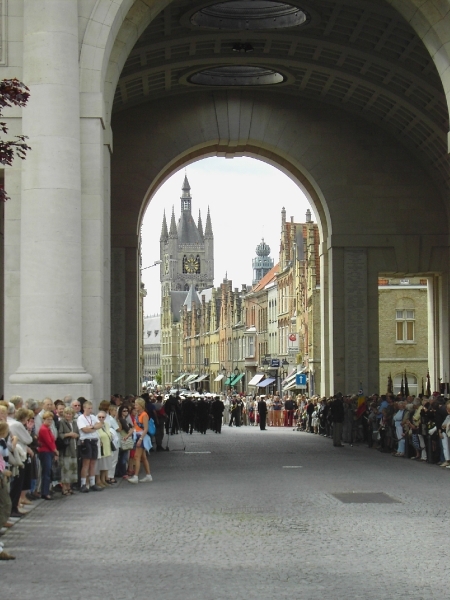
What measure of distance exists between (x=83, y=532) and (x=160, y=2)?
59.0ft

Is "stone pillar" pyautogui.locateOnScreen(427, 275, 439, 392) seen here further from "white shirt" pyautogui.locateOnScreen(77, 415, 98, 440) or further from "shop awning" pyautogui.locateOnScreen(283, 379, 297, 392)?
"shop awning" pyautogui.locateOnScreen(283, 379, 297, 392)

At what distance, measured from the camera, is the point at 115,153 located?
1801 inches

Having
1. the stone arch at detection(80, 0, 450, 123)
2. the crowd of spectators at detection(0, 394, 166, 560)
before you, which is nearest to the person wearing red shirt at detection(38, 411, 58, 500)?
the crowd of spectators at detection(0, 394, 166, 560)

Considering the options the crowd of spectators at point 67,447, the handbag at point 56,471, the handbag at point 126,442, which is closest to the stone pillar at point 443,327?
the crowd of spectators at point 67,447

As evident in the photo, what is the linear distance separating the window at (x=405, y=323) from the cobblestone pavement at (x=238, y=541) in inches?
2047

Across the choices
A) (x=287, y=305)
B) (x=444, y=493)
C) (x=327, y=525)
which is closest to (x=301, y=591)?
(x=327, y=525)

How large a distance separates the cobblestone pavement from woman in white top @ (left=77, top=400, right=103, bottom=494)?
0.75 m

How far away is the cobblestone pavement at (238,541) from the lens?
39.3 ft

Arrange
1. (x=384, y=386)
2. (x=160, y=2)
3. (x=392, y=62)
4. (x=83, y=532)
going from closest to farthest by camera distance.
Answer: (x=83, y=532) → (x=160, y=2) → (x=392, y=62) → (x=384, y=386)

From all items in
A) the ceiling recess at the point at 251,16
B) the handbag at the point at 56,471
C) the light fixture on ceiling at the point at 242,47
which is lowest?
the handbag at the point at 56,471

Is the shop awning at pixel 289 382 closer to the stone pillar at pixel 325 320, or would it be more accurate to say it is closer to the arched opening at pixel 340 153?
the stone pillar at pixel 325 320

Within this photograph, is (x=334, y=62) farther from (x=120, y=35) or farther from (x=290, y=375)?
(x=290, y=375)

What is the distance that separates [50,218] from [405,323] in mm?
53533

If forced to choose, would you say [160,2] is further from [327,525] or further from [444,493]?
[327,525]
